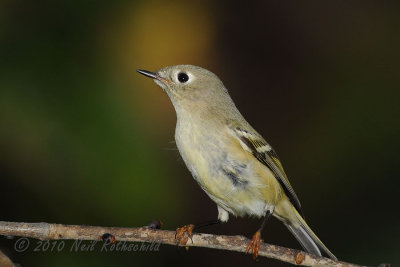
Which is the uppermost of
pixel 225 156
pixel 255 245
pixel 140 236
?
pixel 225 156

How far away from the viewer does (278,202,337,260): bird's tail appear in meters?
2.71

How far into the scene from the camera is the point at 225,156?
2.37 meters

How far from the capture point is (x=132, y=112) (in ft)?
7.50

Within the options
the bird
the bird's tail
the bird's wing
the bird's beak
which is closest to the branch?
the bird

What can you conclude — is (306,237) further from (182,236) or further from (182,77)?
(182,77)

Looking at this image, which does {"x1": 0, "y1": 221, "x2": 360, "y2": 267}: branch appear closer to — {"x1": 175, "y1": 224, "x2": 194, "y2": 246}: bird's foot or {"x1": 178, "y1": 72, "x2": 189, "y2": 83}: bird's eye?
{"x1": 175, "y1": 224, "x2": 194, "y2": 246}: bird's foot

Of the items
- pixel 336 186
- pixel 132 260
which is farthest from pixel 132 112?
pixel 336 186

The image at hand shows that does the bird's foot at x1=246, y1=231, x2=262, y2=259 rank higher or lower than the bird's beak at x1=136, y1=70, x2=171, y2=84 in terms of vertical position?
lower

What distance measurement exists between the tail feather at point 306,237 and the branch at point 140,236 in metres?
0.64

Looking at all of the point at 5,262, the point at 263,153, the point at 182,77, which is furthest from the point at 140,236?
the point at 182,77

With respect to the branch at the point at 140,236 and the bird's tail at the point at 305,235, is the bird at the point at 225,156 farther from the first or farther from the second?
the branch at the point at 140,236

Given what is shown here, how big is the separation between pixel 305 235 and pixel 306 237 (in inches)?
0.5

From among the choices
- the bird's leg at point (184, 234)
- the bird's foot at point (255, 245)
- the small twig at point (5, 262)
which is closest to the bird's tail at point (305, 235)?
the bird's foot at point (255, 245)

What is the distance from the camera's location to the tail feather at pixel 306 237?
2713 mm
